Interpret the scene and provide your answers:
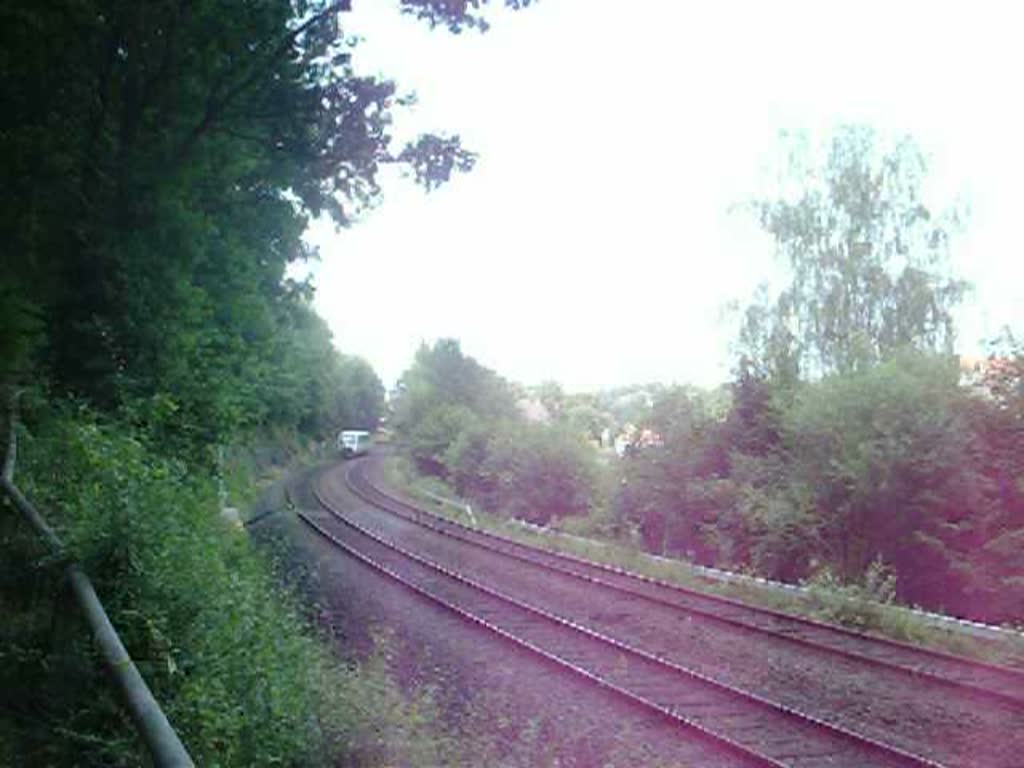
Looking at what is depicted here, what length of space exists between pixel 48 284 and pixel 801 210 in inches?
1184

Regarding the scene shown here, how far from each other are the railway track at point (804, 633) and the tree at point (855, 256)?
57.7 feet

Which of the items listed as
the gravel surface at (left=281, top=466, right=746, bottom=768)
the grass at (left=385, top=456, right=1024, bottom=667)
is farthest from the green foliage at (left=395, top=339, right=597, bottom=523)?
the gravel surface at (left=281, top=466, right=746, bottom=768)

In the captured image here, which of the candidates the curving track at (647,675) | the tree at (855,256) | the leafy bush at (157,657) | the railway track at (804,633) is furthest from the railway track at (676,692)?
the tree at (855,256)

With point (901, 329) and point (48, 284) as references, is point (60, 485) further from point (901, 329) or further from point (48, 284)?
point (901, 329)

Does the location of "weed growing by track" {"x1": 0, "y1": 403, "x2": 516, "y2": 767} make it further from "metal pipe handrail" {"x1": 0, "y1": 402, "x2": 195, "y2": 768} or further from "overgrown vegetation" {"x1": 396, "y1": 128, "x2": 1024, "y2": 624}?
"overgrown vegetation" {"x1": 396, "y1": 128, "x2": 1024, "y2": 624}

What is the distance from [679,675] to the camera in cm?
1067

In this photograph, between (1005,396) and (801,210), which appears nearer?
(1005,396)

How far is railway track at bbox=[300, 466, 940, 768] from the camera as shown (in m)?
7.95

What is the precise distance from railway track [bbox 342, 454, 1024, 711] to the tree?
17.6m

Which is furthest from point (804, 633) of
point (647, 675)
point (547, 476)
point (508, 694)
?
point (547, 476)

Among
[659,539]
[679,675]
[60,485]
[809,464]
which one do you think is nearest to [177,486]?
[60,485]

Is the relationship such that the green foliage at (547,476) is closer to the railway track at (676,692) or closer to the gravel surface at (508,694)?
the railway track at (676,692)

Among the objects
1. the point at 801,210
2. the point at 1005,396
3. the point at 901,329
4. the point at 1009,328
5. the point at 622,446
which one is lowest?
the point at 622,446

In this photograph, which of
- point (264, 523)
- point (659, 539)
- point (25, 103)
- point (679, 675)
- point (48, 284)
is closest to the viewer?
point (679, 675)
